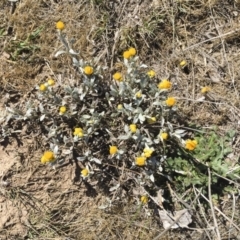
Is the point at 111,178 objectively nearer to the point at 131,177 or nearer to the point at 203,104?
the point at 131,177

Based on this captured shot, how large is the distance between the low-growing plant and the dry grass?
0.34ft

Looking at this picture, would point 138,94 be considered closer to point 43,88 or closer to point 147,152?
point 147,152

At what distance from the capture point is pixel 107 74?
3326 mm

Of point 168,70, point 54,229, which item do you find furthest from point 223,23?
point 54,229

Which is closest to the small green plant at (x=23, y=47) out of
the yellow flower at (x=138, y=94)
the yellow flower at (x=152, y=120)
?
the yellow flower at (x=138, y=94)

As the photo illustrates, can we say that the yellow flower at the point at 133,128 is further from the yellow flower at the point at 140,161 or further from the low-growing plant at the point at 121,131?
the yellow flower at the point at 140,161

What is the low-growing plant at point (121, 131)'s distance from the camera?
3145 mm

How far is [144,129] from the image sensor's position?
3170 millimetres

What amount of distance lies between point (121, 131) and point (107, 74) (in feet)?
1.38

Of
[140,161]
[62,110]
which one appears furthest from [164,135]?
[62,110]

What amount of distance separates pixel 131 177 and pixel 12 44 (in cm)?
128

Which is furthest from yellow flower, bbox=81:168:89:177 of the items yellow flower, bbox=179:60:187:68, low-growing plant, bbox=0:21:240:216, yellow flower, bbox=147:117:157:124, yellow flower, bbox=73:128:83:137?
yellow flower, bbox=179:60:187:68

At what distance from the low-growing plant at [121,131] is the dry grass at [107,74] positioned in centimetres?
10

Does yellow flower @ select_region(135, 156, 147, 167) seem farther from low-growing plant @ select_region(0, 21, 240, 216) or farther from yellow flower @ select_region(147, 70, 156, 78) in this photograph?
yellow flower @ select_region(147, 70, 156, 78)
